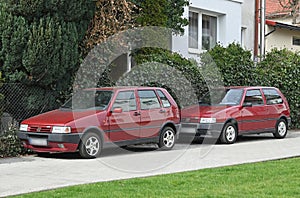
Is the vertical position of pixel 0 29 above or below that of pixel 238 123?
above

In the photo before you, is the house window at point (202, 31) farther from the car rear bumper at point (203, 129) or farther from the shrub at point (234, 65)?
the car rear bumper at point (203, 129)

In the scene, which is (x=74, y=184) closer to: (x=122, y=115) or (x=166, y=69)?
(x=122, y=115)

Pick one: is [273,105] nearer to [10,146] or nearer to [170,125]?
[170,125]

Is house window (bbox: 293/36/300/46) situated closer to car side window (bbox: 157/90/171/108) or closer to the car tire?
car side window (bbox: 157/90/171/108)

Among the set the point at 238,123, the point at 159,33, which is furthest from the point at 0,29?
the point at 238,123

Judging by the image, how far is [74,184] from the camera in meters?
9.31

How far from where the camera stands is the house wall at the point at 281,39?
1168 inches

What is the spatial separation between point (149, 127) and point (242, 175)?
4.29m

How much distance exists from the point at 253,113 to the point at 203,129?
1.80 metres

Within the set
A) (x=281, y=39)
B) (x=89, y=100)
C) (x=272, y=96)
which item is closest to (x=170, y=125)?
(x=89, y=100)

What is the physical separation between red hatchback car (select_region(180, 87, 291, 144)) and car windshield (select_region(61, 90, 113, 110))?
3.32 metres

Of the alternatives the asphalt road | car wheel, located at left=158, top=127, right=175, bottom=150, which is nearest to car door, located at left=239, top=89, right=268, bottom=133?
the asphalt road

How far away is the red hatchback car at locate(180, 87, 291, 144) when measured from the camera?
15883 mm

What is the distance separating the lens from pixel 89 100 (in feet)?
44.8
